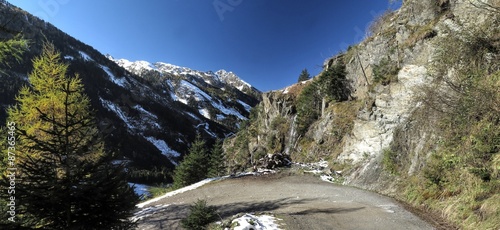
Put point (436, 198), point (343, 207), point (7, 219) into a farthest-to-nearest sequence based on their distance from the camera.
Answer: point (343, 207) → point (436, 198) → point (7, 219)

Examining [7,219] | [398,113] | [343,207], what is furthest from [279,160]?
[7,219]

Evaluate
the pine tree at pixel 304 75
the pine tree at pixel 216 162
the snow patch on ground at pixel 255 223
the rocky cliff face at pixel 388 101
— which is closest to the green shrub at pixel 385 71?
the rocky cliff face at pixel 388 101

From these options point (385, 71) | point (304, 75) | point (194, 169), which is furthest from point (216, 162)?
point (304, 75)

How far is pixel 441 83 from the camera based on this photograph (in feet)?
37.8

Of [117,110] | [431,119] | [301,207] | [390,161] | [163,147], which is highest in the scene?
[117,110]

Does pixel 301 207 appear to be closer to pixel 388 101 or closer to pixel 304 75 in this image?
pixel 388 101

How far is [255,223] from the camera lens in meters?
7.06

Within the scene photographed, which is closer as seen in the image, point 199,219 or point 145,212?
point 199,219

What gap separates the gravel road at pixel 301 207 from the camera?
7574 millimetres

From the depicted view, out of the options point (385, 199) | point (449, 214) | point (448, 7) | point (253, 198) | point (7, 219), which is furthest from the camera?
point (448, 7)

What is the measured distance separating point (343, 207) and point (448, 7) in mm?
18142

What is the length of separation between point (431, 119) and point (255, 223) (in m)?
8.78

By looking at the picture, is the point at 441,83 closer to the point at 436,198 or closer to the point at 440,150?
the point at 440,150

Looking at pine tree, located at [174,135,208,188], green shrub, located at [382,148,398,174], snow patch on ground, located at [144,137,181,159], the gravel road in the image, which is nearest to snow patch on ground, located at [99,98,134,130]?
snow patch on ground, located at [144,137,181,159]
